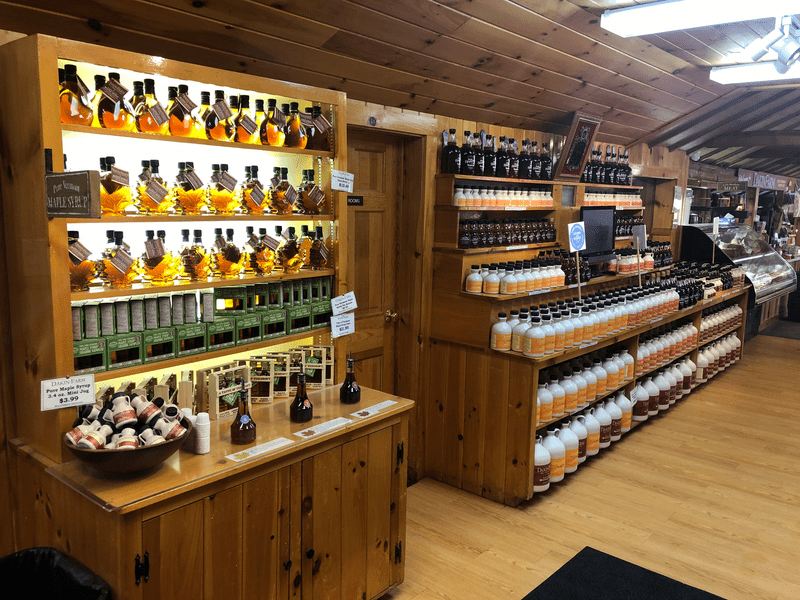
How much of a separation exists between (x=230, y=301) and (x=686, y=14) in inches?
103

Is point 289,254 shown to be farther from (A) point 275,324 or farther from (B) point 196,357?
(B) point 196,357

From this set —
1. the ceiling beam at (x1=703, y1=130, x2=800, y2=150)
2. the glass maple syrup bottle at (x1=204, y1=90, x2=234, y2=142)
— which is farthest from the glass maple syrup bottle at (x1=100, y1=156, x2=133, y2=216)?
the ceiling beam at (x1=703, y1=130, x2=800, y2=150)

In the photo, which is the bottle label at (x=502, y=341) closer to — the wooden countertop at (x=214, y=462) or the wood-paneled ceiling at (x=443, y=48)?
the wooden countertop at (x=214, y=462)

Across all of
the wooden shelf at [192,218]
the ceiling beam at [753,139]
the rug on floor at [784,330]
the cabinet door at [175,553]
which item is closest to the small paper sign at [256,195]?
the wooden shelf at [192,218]

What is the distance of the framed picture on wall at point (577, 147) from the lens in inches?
187

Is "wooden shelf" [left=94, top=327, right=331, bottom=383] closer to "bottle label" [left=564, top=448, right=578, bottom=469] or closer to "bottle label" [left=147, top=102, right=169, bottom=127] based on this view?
"bottle label" [left=147, top=102, right=169, bottom=127]

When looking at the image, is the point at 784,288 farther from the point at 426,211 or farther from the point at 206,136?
the point at 206,136

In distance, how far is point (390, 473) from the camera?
9.11ft

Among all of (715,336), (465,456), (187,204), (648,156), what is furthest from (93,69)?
(715,336)

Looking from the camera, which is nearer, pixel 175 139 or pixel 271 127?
pixel 175 139

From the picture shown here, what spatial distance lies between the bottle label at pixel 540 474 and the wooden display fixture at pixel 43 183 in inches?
82.9

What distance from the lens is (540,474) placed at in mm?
3719

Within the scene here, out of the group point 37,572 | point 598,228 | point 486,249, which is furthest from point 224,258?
point 598,228

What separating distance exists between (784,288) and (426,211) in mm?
6188
